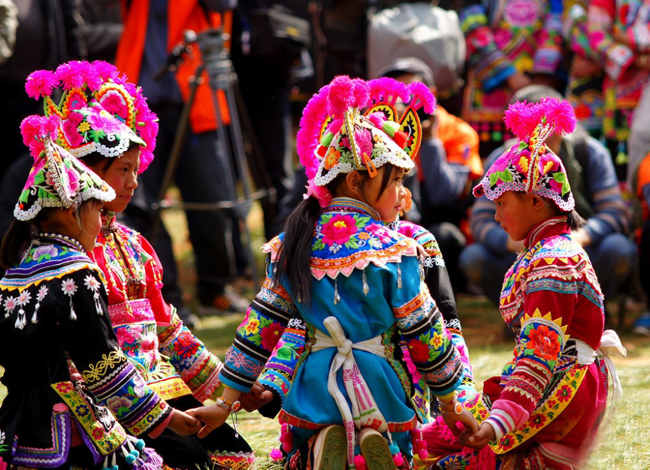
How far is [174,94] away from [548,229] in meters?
3.43

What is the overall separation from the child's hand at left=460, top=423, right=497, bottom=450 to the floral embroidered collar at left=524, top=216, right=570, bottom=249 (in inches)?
27.6

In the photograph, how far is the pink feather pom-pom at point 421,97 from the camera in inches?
139

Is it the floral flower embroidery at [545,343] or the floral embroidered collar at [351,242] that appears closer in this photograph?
the floral embroidered collar at [351,242]

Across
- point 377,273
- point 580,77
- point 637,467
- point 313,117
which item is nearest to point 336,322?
point 377,273

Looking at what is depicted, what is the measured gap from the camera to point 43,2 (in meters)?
5.87

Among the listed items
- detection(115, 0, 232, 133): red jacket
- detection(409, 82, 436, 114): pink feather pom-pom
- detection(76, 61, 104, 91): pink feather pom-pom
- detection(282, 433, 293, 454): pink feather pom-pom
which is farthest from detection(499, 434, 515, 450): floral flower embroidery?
detection(115, 0, 232, 133): red jacket

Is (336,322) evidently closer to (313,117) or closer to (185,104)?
(313,117)

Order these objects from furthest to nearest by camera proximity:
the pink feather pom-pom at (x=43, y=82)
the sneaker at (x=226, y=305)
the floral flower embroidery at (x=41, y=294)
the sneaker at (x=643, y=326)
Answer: the sneaker at (x=226, y=305) → the sneaker at (x=643, y=326) → the pink feather pom-pom at (x=43, y=82) → the floral flower embroidery at (x=41, y=294)

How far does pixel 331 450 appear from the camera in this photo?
310 cm

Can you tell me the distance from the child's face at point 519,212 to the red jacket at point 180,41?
10.4ft

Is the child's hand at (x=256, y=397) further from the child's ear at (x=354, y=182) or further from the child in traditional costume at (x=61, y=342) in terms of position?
the child's ear at (x=354, y=182)

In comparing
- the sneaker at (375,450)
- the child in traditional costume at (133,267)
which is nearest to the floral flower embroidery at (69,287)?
the child in traditional costume at (133,267)

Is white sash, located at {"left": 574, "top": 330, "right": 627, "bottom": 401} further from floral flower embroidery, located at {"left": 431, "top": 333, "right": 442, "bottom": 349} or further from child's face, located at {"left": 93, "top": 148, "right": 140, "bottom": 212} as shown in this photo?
child's face, located at {"left": 93, "top": 148, "right": 140, "bottom": 212}

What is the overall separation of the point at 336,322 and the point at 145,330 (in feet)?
2.50
